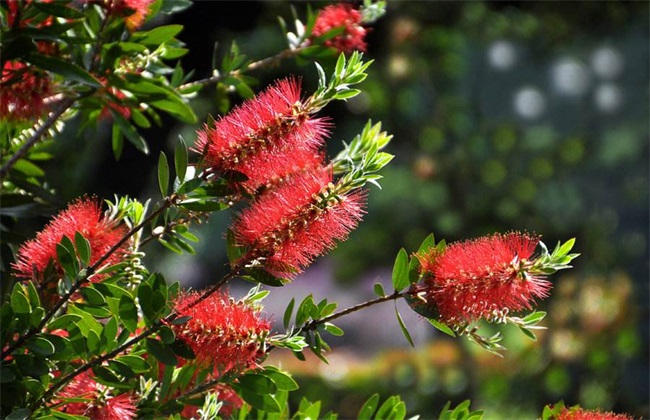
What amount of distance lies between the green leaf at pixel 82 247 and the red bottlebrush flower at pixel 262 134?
10 cm

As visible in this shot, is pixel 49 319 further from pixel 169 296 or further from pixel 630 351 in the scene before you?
pixel 630 351

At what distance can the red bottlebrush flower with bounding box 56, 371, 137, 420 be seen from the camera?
66cm

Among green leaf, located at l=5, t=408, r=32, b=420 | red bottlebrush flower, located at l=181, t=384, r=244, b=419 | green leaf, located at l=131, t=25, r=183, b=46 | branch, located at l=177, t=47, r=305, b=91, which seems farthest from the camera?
branch, located at l=177, t=47, r=305, b=91

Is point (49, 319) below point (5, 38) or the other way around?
below

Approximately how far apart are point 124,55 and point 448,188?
8.96ft

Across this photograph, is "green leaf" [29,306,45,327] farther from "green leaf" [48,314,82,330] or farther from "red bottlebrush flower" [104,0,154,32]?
"red bottlebrush flower" [104,0,154,32]

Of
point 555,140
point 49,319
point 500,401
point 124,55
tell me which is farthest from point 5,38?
point 555,140

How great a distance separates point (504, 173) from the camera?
348 cm

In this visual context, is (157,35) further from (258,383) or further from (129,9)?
(258,383)

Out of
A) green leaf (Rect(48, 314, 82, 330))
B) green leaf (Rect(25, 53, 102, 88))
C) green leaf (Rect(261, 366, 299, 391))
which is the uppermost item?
green leaf (Rect(25, 53, 102, 88))

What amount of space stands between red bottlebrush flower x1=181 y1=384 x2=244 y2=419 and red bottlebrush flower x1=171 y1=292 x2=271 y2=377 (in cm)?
8

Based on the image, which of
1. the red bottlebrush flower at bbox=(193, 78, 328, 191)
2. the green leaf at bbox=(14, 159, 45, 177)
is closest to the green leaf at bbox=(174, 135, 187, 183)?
the red bottlebrush flower at bbox=(193, 78, 328, 191)

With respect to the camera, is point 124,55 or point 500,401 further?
point 500,401

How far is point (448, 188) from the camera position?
3.49m
